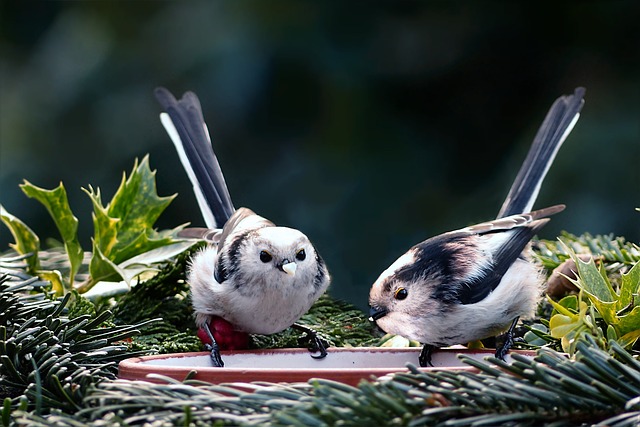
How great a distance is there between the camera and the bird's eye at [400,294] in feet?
4.83

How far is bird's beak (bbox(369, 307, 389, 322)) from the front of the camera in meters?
1.49

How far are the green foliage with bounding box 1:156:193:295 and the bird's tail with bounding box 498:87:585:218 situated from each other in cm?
70

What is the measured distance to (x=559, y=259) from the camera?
1589 mm

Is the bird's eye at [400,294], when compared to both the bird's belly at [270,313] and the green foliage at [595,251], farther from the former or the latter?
the green foliage at [595,251]

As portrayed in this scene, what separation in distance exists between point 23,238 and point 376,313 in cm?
69

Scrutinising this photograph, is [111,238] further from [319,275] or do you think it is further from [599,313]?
[599,313]

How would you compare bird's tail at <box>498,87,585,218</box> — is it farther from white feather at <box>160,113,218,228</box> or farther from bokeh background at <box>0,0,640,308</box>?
bokeh background at <box>0,0,640,308</box>

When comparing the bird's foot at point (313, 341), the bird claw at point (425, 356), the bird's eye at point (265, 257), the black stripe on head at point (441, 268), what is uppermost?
the black stripe on head at point (441, 268)

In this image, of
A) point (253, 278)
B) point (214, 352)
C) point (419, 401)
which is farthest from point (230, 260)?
point (419, 401)

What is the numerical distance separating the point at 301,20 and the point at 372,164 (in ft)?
2.40

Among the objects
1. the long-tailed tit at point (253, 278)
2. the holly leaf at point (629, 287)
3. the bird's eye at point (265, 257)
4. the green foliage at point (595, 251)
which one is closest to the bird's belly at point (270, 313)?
the long-tailed tit at point (253, 278)

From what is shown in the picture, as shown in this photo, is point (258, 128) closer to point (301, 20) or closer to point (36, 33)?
point (301, 20)

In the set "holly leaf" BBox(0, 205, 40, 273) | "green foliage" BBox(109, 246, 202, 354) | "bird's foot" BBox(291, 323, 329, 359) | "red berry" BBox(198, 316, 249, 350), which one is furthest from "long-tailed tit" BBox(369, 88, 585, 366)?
"holly leaf" BBox(0, 205, 40, 273)

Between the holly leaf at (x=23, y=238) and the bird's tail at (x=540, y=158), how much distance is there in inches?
37.5
